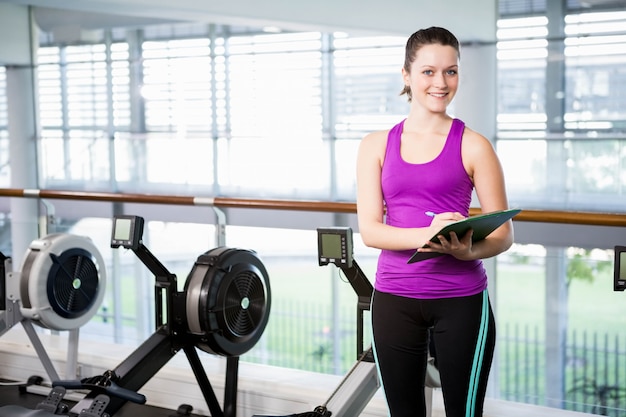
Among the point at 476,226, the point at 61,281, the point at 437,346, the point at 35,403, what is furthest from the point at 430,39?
the point at 35,403

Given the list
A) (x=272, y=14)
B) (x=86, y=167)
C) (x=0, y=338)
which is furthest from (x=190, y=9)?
(x=86, y=167)

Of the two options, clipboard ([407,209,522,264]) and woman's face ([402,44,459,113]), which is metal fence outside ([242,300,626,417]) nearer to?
clipboard ([407,209,522,264])

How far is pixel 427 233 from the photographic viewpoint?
5.98 ft

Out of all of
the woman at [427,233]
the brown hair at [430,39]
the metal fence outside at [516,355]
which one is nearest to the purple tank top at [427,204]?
the woman at [427,233]

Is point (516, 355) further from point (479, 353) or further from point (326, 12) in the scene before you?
point (479, 353)

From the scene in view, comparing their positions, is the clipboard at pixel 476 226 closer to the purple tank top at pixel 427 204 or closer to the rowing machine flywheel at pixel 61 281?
the purple tank top at pixel 427 204

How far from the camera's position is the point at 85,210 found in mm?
12867

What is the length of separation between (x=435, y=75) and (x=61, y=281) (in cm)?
221

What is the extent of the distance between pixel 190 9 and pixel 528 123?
18.4 feet

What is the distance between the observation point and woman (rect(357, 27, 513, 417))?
74.0 inches

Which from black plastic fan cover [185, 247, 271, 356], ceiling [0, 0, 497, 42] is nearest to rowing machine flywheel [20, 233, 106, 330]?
black plastic fan cover [185, 247, 271, 356]

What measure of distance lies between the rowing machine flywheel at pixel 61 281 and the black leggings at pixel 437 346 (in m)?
1.93

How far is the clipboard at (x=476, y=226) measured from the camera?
1.69 m

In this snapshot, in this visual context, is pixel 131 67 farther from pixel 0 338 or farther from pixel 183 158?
pixel 0 338
